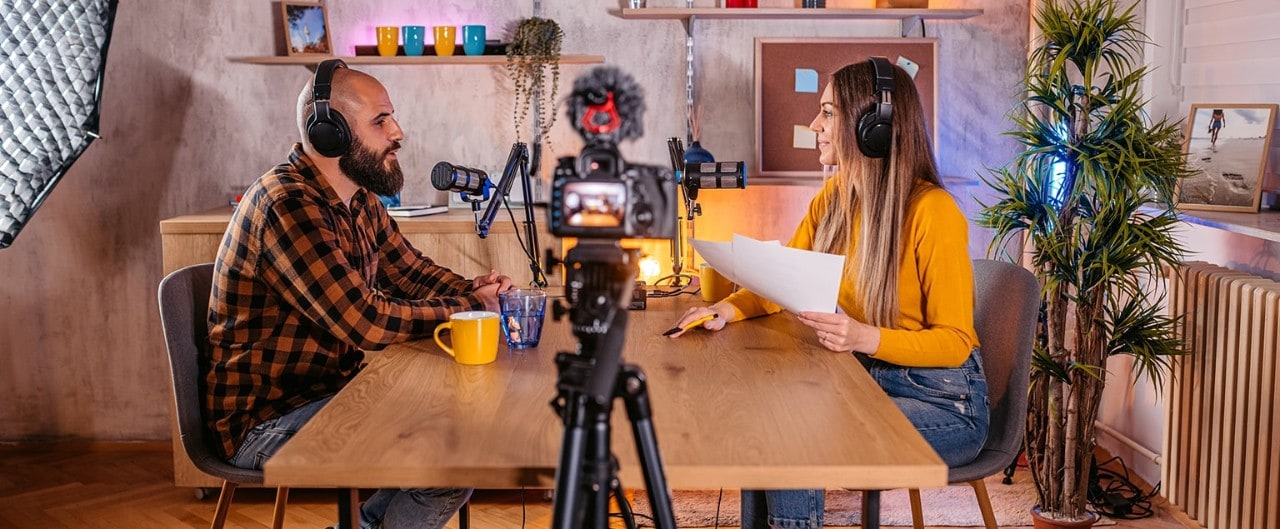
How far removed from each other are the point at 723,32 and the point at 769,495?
2.01 metres

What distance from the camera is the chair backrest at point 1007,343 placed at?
214 centimetres

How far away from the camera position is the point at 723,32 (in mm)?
3609

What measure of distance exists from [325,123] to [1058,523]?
82.8 inches

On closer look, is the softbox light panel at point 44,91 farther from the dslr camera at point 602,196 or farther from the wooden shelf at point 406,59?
the dslr camera at point 602,196

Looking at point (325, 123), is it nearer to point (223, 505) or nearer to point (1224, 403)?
point (223, 505)

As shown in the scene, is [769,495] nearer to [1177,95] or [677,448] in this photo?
[677,448]

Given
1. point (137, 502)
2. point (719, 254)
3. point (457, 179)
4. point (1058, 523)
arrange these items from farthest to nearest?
point (137, 502) → point (1058, 523) → point (457, 179) → point (719, 254)

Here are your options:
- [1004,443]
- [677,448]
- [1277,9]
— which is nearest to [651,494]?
[677,448]

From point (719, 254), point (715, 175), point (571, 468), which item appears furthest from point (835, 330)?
point (571, 468)

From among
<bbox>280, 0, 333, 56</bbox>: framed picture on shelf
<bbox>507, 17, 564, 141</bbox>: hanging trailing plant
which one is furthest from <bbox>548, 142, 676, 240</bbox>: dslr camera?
<bbox>280, 0, 333, 56</bbox>: framed picture on shelf

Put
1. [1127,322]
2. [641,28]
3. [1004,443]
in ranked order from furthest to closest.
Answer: [641,28]
[1127,322]
[1004,443]

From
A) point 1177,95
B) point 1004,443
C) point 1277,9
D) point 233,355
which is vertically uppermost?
point 1277,9

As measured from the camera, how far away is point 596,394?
1168 millimetres

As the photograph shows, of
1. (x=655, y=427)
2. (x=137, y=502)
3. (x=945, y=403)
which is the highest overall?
(x=655, y=427)
